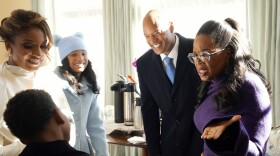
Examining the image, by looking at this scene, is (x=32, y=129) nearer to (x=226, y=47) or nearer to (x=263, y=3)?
(x=226, y=47)

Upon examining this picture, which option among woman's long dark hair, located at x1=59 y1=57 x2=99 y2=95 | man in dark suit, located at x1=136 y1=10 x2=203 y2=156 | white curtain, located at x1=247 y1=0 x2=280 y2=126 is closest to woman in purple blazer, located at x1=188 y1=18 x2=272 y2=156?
man in dark suit, located at x1=136 y1=10 x2=203 y2=156

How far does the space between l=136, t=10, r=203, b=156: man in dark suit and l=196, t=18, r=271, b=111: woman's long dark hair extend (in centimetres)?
47

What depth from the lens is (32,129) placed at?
0.98m

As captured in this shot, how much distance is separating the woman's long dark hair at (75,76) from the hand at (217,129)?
1.10 meters

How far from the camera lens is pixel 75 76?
2.05 meters

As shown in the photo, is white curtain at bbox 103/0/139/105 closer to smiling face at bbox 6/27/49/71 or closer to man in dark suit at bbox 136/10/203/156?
man in dark suit at bbox 136/10/203/156

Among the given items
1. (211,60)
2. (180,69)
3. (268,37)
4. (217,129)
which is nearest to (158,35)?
(180,69)

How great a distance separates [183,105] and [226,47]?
0.55 metres

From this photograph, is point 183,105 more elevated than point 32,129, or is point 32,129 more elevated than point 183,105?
point 32,129

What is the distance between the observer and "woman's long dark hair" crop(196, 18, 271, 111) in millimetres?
1116

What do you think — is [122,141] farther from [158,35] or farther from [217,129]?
[217,129]

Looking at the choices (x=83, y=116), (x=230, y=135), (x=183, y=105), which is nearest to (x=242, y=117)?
(x=230, y=135)

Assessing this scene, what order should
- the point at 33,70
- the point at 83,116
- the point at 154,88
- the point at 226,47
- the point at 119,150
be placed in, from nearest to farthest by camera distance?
the point at 226,47, the point at 33,70, the point at 154,88, the point at 83,116, the point at 119,150

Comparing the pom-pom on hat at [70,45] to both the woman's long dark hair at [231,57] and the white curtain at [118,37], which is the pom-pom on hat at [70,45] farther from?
the white curtain at [118,37]
